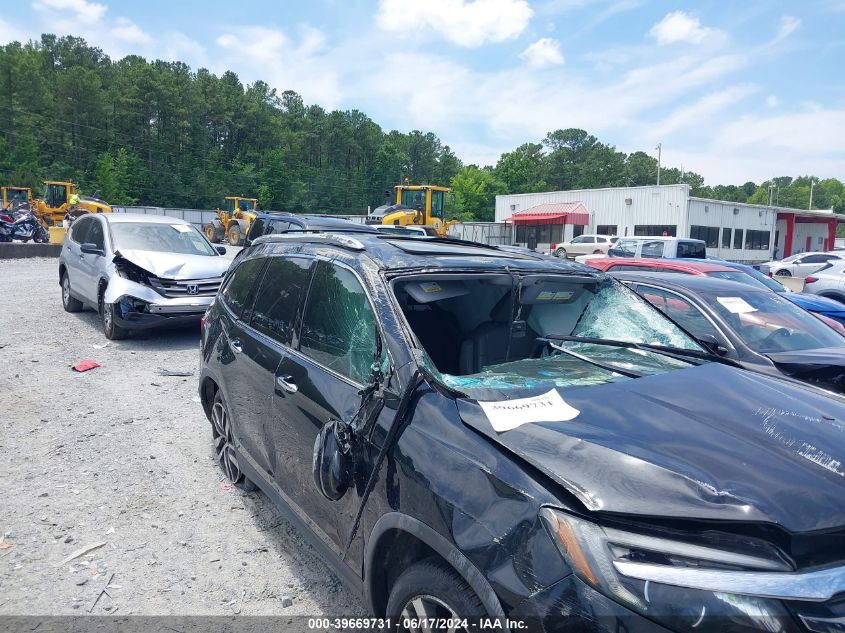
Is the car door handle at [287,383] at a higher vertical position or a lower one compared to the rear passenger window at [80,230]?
lower

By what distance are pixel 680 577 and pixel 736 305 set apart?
4.41m

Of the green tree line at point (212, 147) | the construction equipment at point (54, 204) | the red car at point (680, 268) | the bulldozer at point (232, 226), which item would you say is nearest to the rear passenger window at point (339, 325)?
the red car at point (680, 268)

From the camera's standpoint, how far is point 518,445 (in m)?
1.90

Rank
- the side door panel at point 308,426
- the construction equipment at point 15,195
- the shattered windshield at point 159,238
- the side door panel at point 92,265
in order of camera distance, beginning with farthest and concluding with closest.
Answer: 1. the construction equipment at point 15,195
2. the shattered windshield at point 159,238
3. the side door panel at point 92,265
4. the side door panel at point 308,426

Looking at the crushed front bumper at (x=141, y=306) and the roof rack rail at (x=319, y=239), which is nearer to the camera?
the roof rack rail at (x=319, y=239)

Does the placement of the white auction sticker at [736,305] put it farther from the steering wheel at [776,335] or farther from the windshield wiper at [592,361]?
the windshield wiper at [592,361]

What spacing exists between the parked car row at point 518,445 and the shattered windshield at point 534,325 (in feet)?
0.04

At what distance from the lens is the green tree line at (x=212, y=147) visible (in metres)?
65.8

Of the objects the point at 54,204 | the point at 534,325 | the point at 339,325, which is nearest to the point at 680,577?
the point at 339,325

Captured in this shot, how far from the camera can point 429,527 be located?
197cm

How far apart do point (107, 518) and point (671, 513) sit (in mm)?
3530

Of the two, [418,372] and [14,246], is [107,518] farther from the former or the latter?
[14,246]

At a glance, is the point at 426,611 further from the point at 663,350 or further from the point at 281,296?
the point at 281,296

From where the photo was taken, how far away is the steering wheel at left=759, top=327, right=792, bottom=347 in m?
4.97
